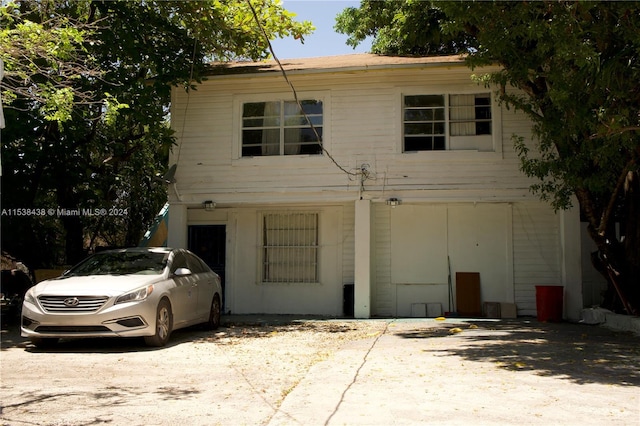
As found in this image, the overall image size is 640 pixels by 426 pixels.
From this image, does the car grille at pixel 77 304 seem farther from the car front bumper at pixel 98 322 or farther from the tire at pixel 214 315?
the tire at pixel 214 315

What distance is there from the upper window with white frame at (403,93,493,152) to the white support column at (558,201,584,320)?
236 centimetres

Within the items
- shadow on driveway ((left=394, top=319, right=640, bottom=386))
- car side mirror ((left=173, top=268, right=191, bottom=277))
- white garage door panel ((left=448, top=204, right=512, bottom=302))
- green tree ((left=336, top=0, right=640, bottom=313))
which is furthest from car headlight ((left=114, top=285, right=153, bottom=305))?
white garage door panel ((left=448, top=204, right=512, bottom=302))

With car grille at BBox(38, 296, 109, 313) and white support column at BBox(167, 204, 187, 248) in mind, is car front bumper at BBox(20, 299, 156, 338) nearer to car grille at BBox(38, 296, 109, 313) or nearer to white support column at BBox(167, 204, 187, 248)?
car grille at BBox(38, 296, 109, 313)

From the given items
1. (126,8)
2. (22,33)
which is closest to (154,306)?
(22,33)

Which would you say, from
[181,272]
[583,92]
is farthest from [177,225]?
[583,92]

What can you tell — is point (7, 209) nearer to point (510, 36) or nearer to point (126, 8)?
point (126, 8)

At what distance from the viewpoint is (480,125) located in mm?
14289

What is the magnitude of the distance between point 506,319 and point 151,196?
12837 millimetres

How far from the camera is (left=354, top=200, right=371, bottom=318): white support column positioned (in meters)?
14.0

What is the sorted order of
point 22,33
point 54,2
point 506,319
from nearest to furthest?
point 22,33 → point 54,2 → point 506,319

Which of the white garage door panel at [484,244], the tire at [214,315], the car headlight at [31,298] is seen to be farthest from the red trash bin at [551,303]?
the car headlight at [31,298]

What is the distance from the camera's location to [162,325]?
31.8 ft

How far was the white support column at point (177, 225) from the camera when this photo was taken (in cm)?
1500

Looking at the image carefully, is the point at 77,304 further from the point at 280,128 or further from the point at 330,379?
the point at 280,128
